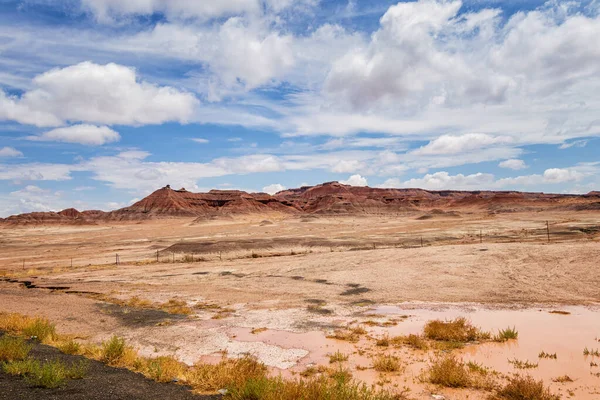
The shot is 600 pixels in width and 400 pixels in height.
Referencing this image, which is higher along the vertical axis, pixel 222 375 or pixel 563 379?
pixel 222 375

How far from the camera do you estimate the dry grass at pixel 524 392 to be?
9.07 metres

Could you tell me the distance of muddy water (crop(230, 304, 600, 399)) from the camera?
1050 cm

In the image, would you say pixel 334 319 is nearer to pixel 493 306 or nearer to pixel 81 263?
pixel 493 306

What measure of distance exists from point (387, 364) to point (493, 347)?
439 cm

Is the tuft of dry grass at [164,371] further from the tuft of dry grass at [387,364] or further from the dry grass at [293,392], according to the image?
the tuft of dry grass at [387,364]

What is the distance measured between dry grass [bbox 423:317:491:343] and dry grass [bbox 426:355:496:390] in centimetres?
311

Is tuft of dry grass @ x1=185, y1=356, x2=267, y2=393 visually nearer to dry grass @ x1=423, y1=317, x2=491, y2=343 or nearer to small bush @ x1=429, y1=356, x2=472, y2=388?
small bush @ x1=429, y1=356, x2=472, y2=388

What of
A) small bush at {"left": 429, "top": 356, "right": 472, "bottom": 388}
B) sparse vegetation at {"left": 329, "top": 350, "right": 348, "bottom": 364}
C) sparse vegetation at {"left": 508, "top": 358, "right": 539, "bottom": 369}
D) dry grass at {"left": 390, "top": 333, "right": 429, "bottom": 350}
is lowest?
sparse vegetation at {"left": 508, "top": 358, "right": 539, "bottom": 369}

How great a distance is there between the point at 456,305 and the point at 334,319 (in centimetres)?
692

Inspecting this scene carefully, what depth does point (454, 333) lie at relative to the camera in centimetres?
1424

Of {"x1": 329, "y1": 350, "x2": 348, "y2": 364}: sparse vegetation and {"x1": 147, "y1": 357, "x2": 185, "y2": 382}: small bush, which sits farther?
{"x1": 329, "y1": 350, "x2": 348, "y2": 364}: sparse vegetation

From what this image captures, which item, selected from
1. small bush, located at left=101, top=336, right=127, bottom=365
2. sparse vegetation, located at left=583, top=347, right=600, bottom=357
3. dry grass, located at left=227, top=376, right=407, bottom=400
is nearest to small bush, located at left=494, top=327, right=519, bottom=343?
sparse vegetation, located at left=583, top=347, right=600, bottom=357

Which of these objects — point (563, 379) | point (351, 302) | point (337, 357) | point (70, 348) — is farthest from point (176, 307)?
point (563, 379)

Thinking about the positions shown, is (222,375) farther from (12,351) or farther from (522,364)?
(522,364)
